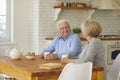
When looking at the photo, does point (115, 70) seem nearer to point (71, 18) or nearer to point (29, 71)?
point (29, 71)

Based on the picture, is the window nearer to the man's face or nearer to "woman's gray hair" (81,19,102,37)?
the man's face

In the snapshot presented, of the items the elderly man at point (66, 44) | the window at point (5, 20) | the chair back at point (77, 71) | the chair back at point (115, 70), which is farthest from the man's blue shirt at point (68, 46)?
the window at point (5, 20)

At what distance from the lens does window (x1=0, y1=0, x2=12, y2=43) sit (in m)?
6.56

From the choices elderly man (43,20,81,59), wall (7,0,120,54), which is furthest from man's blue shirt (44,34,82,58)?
wall (7,0,120,54)

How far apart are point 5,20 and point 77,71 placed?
3.73 meters

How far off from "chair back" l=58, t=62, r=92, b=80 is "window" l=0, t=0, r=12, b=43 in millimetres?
3640

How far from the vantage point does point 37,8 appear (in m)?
6.59

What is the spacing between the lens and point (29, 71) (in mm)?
3062

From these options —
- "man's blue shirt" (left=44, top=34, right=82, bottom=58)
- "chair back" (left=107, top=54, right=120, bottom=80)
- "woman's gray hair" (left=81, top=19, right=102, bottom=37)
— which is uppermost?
"woman's gray hair" (left=81, top=19, right=102, bottom=37)

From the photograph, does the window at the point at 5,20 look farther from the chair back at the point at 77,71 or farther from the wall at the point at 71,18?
the chair back at the point at 77,71

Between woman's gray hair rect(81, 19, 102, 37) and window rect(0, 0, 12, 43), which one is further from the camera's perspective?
window rect(0, 0, 12, 43)

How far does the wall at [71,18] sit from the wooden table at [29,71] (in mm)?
2836

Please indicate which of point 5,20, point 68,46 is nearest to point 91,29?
point 68,46

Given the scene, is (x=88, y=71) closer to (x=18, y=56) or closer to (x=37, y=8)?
(x=18, y=56)
